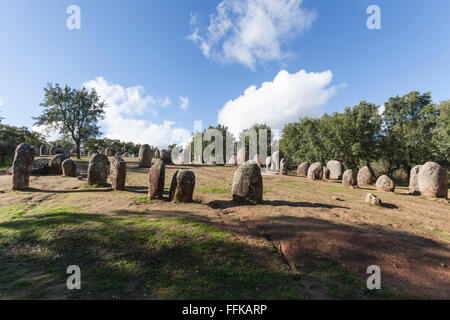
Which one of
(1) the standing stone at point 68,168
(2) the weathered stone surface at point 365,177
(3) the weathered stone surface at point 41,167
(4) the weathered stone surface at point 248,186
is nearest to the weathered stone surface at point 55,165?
(3) the weathered stone surface at point 41,167

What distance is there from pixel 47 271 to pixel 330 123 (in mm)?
31346

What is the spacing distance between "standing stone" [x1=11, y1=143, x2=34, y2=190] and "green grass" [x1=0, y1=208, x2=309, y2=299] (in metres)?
6.93

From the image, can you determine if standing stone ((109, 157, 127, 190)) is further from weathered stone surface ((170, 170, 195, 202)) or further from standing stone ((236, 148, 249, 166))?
standing stone ((236, 148, 249, 166))

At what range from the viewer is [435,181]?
11.9 m

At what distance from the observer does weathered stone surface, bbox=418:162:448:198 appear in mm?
11852

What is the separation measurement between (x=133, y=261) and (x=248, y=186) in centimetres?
570

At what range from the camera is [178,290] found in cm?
331

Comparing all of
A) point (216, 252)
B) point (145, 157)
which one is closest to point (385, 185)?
point (216, 252)

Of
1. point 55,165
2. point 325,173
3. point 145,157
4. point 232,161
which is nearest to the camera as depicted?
point 55,165

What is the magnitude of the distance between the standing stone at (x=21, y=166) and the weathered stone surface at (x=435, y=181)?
80.7 ft

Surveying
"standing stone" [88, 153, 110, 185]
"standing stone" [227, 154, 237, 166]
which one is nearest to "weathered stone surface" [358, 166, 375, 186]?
"standing stone" [227, 154, 237, 166]

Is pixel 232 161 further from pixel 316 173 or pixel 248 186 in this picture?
pixel 248 186

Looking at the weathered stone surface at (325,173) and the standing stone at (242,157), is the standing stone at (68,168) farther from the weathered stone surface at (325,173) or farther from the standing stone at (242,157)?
the weathered stone surface at (325,173)

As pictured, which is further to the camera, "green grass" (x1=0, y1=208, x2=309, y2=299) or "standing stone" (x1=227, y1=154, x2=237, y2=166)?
"standing stone" (x1=227, y1=154, x2=237, y2=166)
